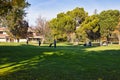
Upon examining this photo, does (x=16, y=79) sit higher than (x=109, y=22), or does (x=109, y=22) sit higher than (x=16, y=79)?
(x=109, y=22)

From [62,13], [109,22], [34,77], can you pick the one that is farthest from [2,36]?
[34,77]

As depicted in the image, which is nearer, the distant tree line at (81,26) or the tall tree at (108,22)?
the distant tree line at (81,26)

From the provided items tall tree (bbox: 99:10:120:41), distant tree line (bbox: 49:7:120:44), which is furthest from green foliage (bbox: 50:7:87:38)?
tall tree (bbox: 99:10:120:41)

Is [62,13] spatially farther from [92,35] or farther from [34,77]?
[34,77]

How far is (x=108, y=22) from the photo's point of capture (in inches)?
3487

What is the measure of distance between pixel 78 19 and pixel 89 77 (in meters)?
74.5

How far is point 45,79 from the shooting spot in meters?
12.2

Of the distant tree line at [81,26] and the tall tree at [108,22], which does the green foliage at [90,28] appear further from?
the tall tree at [108,22]

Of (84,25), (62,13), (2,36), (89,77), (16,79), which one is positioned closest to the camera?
(16,79)

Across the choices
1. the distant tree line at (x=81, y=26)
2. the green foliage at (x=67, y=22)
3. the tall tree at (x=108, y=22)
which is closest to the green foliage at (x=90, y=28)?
the distant tree line at (x=81, y=26)

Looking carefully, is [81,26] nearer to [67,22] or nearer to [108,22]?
[67,22]

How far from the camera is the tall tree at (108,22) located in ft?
289

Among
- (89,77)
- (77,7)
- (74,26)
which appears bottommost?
(89,77)

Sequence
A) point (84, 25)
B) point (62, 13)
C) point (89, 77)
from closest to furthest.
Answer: point (89, 77) → point (84, 25) → point (62, 13)
